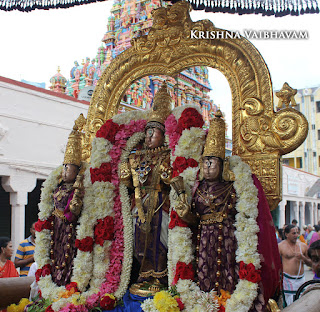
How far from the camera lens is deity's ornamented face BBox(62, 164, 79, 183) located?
4.55 meters

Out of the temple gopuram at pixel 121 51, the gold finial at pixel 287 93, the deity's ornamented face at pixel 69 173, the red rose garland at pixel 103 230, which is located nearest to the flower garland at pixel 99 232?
the red rose garland at pixel 103 230

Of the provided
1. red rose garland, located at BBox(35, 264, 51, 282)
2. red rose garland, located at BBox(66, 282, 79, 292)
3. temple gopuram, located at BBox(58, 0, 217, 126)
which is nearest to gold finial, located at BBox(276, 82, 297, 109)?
red rose garland, located at BBox(66, 282, 79, 292)

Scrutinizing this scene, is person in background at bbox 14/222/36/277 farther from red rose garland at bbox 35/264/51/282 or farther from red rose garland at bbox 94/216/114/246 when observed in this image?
red rose garland at bbox 94/216/114/246

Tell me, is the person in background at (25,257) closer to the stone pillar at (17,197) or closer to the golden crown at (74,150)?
the golden crown at (74,150)

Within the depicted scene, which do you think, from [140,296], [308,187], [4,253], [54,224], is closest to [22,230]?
[4,253]

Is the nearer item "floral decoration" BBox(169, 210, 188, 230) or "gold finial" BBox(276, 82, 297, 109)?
"floral decoration" BBox(169, 210, 188, 230)

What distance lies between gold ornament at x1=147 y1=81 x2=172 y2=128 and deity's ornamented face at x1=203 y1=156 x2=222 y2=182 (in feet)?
3.08

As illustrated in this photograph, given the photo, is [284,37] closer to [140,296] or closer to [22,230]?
[140,296]

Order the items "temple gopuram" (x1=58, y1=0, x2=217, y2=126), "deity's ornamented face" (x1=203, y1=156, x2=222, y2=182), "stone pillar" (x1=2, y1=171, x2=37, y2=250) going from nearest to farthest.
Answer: "deity's ornamented face" (x1=203, y1=156, x2=222, y2=182), "stone pillar" (x1=2, y1=171, x2=37, y2=250), "temple gopuram" (x1=58, y1=0, x2=217, y2=126)

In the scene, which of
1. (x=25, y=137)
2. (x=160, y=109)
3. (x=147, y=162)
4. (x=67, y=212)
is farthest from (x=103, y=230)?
(x=25, y=137)

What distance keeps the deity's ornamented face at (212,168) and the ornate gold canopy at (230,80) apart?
463 mm

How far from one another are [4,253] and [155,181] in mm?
2590

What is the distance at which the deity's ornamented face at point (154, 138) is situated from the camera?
4.43 meters

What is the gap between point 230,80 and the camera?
4.25 metres
